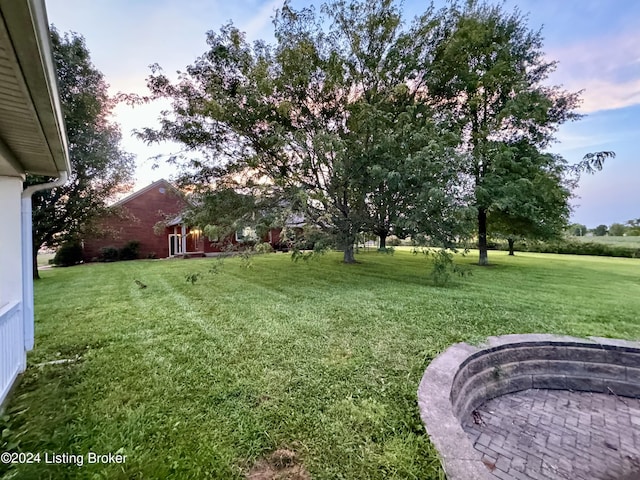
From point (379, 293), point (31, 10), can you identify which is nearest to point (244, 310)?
point (379, 293)

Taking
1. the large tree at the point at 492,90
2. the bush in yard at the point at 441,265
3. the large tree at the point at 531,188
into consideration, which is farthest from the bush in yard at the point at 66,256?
the large tree at the point at 531,188

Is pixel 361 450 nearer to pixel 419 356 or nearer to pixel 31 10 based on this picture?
pixel 419 356

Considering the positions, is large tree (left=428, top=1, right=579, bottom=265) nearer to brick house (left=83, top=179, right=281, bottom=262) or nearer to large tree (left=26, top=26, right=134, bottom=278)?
brick house (left=83, top=179, right=281, bottom=262)

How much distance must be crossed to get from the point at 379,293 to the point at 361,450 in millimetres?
4950

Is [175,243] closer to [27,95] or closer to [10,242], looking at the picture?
[10,242]

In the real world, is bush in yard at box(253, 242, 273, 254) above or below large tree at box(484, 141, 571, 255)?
below

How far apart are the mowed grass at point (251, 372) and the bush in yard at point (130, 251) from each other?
11.7 metres

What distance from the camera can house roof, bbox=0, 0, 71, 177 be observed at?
1.11 meters

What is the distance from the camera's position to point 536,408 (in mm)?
3188

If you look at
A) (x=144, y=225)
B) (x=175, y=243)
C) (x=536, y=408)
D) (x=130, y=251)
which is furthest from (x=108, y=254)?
(x=536, y=408)

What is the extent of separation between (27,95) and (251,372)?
113 inches

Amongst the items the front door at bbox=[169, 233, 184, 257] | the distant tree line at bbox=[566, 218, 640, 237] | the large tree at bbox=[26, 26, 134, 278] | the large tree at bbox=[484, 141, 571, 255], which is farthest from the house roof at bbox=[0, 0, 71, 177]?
the distant tree line at bbox=[566, 218, 640, 237]

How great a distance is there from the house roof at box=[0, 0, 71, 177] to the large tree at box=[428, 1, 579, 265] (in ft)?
29.5

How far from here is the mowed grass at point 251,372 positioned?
183 centimetres
